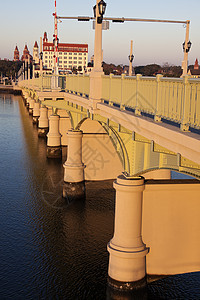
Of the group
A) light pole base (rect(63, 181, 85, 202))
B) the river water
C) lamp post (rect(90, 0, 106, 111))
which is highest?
lamp post (rect(90, 0, 106, 111))

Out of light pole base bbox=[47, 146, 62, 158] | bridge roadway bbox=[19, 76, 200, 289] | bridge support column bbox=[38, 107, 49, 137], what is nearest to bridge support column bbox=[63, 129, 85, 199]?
bridge roadway bbox=[19, 76, 200, 289]

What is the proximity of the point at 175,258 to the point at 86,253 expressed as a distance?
5566 mm

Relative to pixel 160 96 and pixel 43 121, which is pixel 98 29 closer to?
pixel 160 96

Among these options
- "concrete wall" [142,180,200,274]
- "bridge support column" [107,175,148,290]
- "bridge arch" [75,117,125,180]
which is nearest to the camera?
"bridge support column" [107,175,148,290]

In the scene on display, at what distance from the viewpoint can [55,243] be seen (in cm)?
2317

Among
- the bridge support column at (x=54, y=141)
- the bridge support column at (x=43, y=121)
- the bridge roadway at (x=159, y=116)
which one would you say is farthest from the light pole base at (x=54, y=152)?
the bridge roadway at (x=159, y=116)

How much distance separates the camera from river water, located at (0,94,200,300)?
1845cm

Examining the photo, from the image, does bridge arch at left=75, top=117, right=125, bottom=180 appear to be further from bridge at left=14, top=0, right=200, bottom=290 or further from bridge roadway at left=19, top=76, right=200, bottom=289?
bridge roadway at left=19, top=76, right=200, bottom=289

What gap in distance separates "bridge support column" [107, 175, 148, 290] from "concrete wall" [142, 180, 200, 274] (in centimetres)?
44

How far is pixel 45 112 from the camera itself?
59438mm

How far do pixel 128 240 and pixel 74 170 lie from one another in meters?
14.4

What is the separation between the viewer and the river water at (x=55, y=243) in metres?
18.5

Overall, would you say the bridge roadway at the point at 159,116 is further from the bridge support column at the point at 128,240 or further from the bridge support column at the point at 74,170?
the bridge support column at the point at 74,170

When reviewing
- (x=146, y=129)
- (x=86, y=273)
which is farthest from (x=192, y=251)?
(x=146, y=129)
